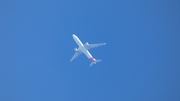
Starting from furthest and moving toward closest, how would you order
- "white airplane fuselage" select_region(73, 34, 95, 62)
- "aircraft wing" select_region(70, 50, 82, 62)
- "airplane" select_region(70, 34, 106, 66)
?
1. "aircraft wing" select_region(70, 50, 82, 62)
2. "airplane" select_region(70, 34, 106, 66)
3. "white airplane fuselage" select_region(73, 34, 95, 62)

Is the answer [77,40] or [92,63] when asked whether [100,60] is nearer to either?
[92,63]

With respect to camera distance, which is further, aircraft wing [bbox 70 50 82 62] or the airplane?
aircraft wing [bbox 70 50 82 62]

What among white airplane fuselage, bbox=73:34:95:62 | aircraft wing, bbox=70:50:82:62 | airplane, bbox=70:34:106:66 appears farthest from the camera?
aircraft wing, bbox=70:50:82:62

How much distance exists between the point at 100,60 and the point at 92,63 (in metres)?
2.43

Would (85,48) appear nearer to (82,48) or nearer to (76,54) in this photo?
(82,48)

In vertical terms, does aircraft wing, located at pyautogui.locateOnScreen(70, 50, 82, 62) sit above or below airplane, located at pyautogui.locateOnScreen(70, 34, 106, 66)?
above

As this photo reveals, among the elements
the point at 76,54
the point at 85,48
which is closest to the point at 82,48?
the point at 85,48

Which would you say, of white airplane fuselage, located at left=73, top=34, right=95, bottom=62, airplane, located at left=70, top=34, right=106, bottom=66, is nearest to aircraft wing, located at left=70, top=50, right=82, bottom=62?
airplane, located at left=70, top=34, right=106, bottom=66

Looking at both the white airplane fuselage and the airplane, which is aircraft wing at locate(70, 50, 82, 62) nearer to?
the airplane

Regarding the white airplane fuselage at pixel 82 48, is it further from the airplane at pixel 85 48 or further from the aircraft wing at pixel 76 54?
the aircraft wing at pixel 76 54

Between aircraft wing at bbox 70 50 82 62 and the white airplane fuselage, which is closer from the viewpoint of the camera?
the white airplane fuselage

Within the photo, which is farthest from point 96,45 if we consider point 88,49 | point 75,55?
point 75,55

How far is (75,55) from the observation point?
8200 cm

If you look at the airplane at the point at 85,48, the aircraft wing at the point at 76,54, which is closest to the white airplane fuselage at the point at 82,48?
the airplane at the point at 85,48
